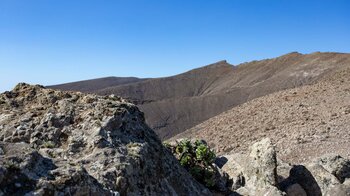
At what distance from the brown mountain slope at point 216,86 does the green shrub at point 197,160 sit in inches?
1779

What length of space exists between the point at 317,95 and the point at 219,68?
85.7 metres

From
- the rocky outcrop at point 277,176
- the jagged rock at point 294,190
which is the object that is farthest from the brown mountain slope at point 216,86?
the jagged rock at point 294,190

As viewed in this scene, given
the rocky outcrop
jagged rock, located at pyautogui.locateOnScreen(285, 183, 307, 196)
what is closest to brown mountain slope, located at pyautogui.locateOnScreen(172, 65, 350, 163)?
the rocky outcrop

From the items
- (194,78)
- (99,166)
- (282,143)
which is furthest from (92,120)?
(194,78)

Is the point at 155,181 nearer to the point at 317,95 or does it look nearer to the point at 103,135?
the point at 103,135

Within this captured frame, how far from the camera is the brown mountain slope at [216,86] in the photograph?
207 ft

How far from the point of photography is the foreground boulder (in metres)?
4.54

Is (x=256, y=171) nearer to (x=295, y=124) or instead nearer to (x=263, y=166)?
(x=263, y=166)

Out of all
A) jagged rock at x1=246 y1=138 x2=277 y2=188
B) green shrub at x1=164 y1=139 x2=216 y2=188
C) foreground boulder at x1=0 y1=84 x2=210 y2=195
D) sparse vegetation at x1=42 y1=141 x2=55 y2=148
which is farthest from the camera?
jagged rock at x1=246 y1=138 x2=277 y2=188

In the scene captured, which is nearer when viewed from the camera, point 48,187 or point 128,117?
point 48,187

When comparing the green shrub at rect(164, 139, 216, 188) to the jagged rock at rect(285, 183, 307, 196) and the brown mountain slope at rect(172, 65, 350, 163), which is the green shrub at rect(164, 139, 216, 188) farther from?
the brown mountain slope at rect(172, 65, 350, 163)

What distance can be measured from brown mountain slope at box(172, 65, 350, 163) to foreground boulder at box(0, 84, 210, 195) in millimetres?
13550

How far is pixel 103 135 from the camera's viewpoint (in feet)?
19.8

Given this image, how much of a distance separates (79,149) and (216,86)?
325 feet
